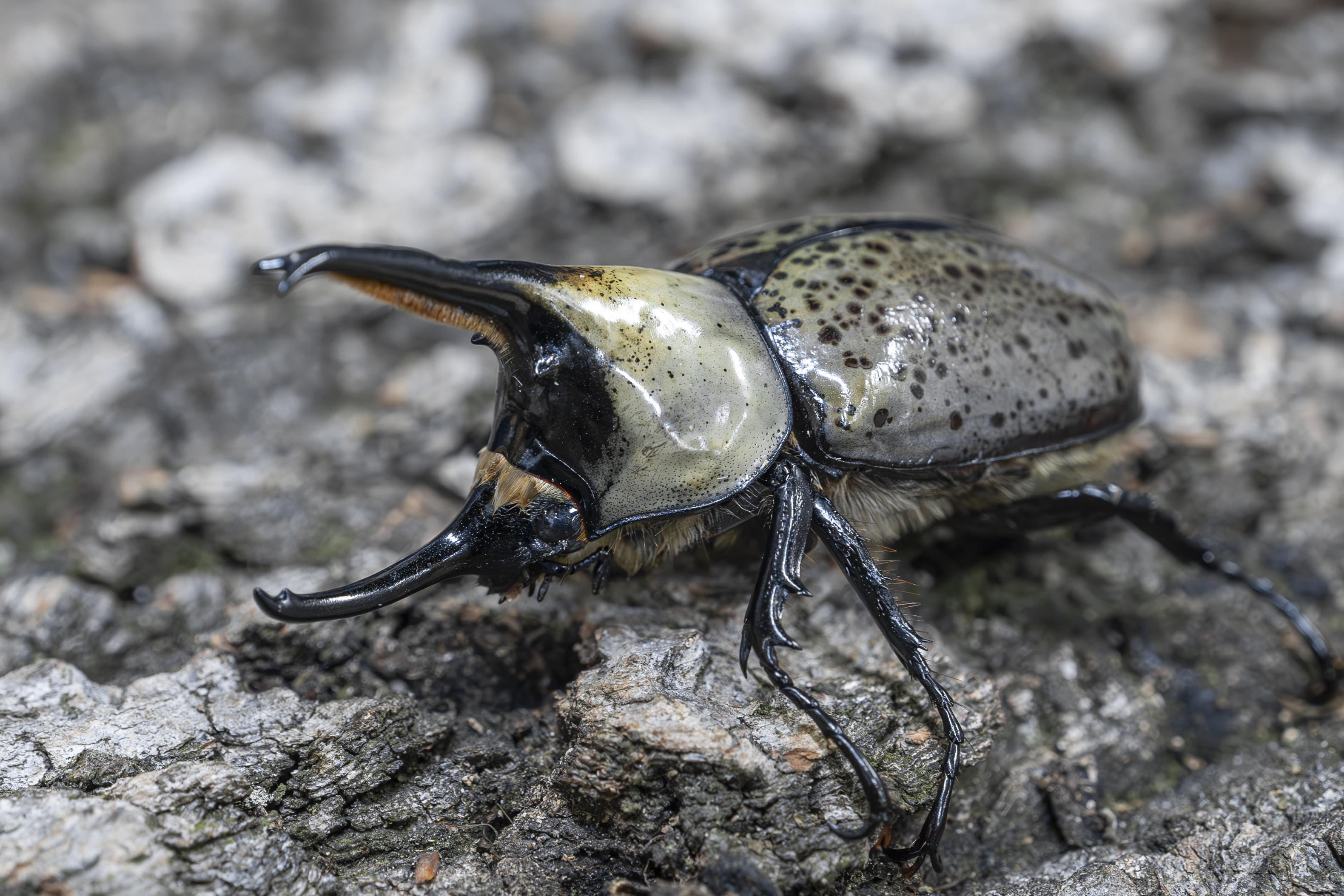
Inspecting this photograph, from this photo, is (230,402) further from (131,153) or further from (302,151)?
(131,153)

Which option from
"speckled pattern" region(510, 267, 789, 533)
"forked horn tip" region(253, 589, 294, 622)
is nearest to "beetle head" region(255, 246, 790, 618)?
"speckled pattern" region(510, 267, 789, 533)

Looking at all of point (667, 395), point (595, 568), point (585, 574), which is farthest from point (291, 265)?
point (585, 574)

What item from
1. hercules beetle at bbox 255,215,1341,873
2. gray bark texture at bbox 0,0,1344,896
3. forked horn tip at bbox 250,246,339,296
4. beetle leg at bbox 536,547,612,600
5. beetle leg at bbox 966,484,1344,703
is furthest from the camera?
beetle leg at bbox 966,484,1344,703

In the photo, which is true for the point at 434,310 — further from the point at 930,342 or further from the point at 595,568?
the point at 930,342

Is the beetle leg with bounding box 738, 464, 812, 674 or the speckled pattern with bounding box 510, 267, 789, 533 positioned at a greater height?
the speckled pattern with bounding box 510, 267, 789, 533

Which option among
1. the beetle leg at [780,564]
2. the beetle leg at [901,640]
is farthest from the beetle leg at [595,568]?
the beetle leg at [901,640]

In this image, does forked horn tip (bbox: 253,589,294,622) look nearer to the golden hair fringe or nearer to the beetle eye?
the beetle eye
